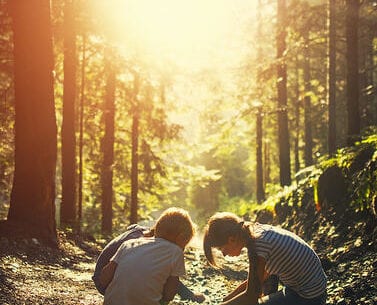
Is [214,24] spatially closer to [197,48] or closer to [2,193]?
[197,48]

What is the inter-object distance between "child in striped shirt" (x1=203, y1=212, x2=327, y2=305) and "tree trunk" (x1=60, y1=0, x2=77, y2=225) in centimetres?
1279

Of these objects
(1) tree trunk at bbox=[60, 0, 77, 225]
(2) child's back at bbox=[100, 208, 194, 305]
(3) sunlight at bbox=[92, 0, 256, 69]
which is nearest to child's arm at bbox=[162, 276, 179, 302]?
(2) child's back at bbox=[100, 208, 194, 305]

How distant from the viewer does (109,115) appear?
20.4 m

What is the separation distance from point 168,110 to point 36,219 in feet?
42.7

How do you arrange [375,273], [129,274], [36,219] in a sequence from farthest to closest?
Answer: [36,219]
[375,273]
[129,274]

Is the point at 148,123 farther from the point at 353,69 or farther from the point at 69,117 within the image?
the point at 353,69

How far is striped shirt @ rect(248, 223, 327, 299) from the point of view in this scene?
15.4ft

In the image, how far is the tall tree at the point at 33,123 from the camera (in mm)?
10906

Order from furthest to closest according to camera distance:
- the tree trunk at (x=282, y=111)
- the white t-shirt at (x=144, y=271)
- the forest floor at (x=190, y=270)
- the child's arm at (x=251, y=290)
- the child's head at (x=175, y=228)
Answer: the tree trunk at (x=282, y=111) → the forest floor at (x=190, y=270) → the child's arm at (x=251, y=290) → the child's head at (x=175, y=228) → the white t-shirt at (x=144, y=271)

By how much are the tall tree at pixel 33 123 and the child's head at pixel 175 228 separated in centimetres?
694

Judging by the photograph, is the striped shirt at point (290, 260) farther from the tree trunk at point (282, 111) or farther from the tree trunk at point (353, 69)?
the tree trunk at point (282, 111)

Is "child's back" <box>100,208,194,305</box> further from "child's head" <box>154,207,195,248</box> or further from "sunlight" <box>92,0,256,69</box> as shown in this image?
"sunlight" <box>92,0,256,69</box>

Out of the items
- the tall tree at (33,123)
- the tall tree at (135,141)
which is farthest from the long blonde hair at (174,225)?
the tall tree at (135,141)

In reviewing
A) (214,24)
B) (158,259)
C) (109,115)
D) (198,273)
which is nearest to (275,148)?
(214,24)
